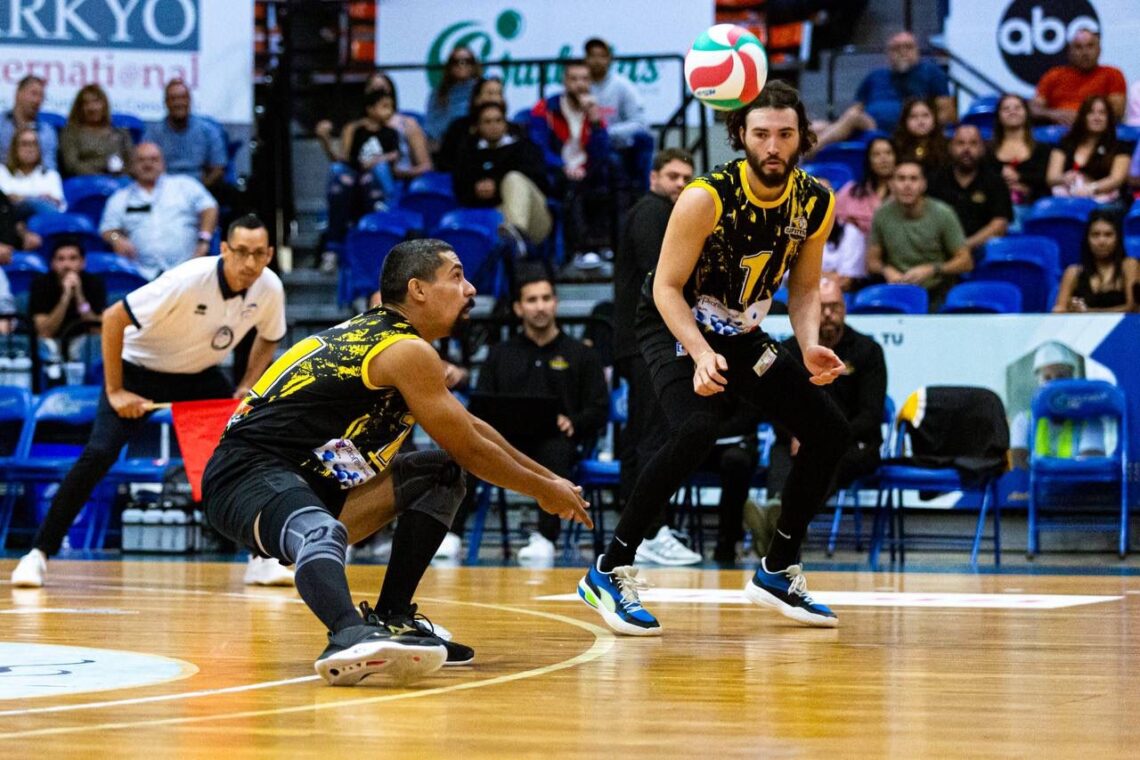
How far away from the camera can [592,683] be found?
411cm

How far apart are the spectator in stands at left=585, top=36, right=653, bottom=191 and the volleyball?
309 inches

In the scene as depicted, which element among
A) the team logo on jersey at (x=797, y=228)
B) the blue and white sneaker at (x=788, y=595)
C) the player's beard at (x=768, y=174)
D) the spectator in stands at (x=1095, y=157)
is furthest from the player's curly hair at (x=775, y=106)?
the spectator in stands at (x=1095, y=157)

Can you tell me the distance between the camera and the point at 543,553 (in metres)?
10.1

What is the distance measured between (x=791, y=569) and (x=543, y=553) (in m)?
4.45

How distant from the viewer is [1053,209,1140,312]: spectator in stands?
11.2m

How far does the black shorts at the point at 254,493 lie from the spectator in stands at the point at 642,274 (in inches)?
155

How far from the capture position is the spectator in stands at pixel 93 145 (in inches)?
574

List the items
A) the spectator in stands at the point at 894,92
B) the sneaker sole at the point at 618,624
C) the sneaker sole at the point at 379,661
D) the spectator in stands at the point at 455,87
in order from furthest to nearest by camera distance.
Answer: the spectator in stands at the point at 455,87 < the spectator in stands at the point at 894,92 < the sneaker sole at the point at 618,624 < the sneaker sole at the point at 379,661

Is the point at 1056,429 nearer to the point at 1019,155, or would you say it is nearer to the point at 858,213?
the point at 858,213

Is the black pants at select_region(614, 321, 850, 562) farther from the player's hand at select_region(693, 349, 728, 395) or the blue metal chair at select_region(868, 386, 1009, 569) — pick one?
the blue metal chair at select_region(868, 386, 1009, 569)

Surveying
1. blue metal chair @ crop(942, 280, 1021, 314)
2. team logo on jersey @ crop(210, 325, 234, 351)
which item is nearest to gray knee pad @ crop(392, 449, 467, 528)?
team logo on jersey @ crop(210, 325, 234, 351)

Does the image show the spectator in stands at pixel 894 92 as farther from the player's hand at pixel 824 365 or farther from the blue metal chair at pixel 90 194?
the player's hand at pixel 824 365

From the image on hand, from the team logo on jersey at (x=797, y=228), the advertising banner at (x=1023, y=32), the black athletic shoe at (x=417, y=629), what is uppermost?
the advertising banner at (x=1023, y=32)

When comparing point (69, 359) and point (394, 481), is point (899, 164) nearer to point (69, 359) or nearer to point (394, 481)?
point (69, 359)
